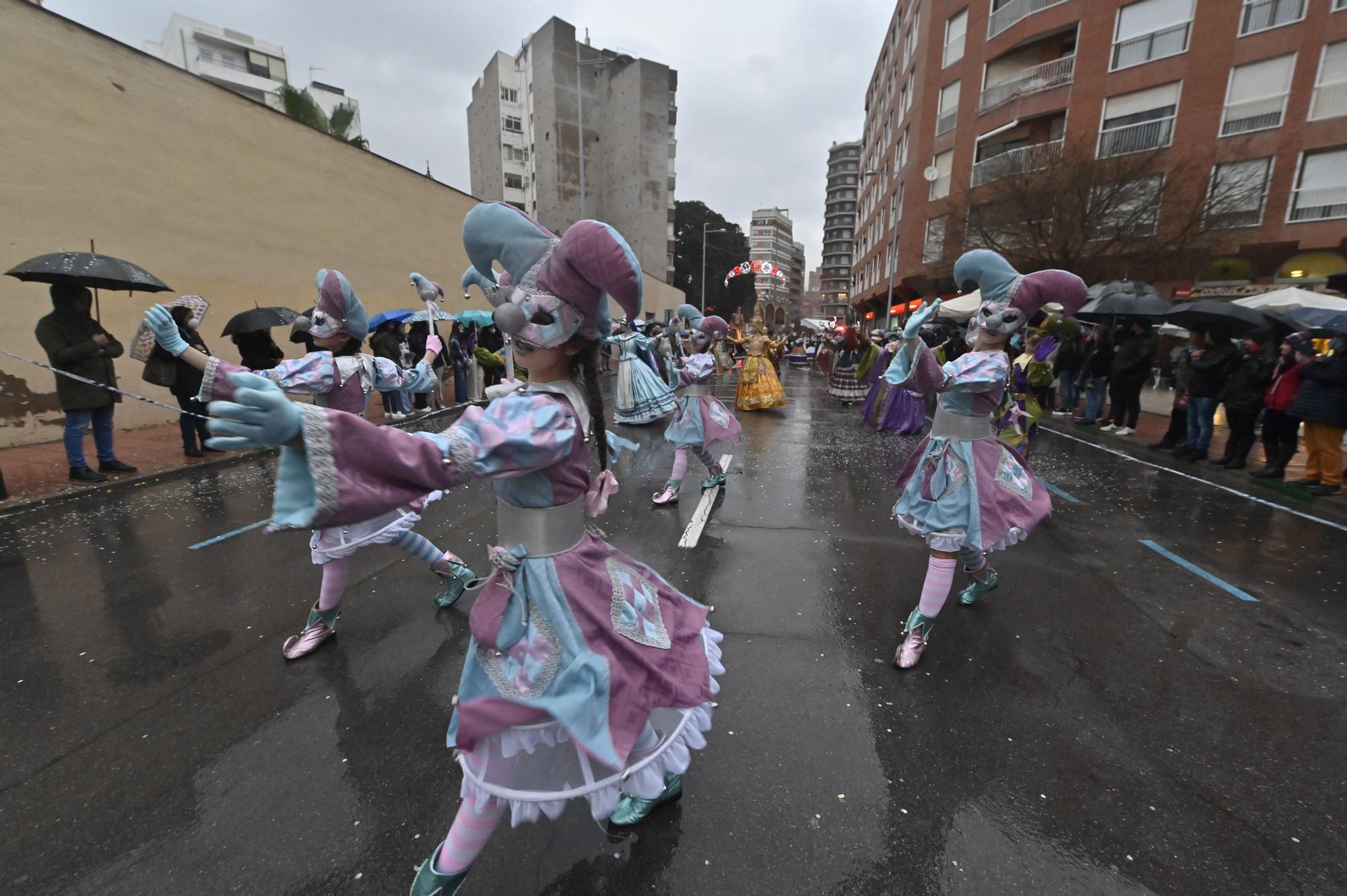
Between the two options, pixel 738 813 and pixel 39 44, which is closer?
pixel 738 813

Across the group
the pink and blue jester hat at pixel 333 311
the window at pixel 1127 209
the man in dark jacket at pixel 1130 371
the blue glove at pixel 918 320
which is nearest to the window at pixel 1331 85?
the window at pixel 1127 209

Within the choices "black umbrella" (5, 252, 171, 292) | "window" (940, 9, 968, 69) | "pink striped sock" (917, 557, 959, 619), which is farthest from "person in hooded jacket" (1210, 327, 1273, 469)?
"window" (940, 9, 968, 69)

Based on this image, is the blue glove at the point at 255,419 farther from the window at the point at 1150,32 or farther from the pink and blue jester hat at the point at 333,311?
the window at the point at 1150,32

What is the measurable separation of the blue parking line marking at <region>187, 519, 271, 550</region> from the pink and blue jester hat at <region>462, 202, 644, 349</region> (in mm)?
4315

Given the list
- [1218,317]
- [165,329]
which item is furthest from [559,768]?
[1218,317]

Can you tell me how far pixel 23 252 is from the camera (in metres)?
8.07

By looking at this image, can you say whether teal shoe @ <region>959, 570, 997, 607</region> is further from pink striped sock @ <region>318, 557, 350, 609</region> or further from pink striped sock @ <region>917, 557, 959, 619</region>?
pink striped sock @ <region>318, 557, 350, 609</region>

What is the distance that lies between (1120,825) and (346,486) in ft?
9.43

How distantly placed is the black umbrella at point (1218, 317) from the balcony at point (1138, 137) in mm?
15202

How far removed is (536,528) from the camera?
1.73 meters

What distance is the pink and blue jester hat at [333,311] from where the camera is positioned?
3.43 m

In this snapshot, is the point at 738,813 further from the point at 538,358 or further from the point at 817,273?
the point at 817,273

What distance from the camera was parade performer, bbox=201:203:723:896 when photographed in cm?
157

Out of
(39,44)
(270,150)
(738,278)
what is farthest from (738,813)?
(738,278)
